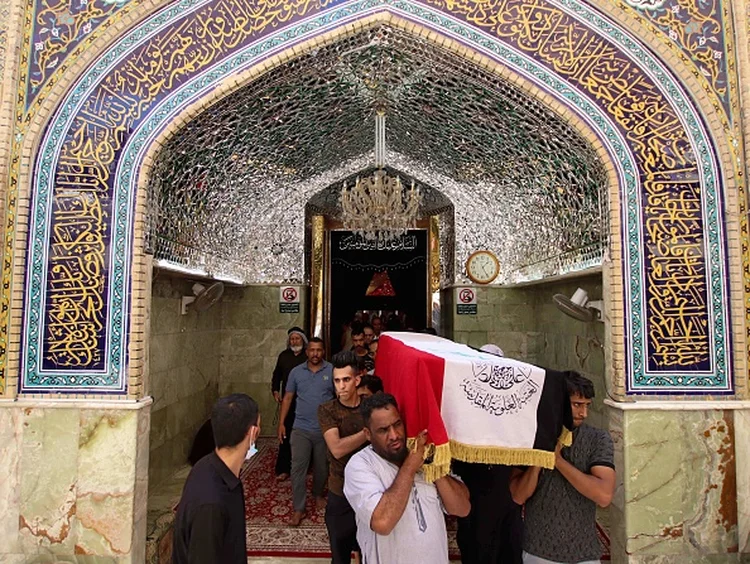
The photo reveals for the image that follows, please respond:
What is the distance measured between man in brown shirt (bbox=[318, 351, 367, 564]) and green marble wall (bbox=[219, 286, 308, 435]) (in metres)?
3.67

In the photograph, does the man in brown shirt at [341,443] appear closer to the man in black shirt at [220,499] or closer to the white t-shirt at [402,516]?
the white t-shirt at [402,516]

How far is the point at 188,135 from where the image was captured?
3527mm

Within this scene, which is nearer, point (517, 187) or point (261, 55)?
point (261, 55)

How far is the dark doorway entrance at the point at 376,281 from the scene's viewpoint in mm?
8508

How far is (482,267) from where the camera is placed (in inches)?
243

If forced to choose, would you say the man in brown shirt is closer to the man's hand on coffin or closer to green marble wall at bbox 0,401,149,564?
the man's hand on coffin

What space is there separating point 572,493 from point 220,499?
4.21ft

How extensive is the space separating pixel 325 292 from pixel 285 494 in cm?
317

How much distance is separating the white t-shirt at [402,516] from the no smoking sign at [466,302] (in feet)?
14.6

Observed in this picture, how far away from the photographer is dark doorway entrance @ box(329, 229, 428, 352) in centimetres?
851

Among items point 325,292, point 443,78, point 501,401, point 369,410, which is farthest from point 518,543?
point 325,292

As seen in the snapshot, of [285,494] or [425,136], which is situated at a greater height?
[425,136]

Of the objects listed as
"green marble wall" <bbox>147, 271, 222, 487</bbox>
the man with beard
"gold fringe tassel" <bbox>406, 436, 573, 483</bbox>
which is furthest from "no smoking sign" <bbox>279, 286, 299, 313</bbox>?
"gold fringe tassel" <bbox>406, 436, 573, 483</bbox>

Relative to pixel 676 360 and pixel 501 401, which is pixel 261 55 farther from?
pixel 676 360
